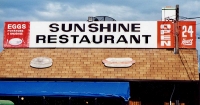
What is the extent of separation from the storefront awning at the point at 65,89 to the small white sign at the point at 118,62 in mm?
1173

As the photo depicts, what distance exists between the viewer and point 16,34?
65.8ft

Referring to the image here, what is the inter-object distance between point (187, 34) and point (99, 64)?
4795 mm

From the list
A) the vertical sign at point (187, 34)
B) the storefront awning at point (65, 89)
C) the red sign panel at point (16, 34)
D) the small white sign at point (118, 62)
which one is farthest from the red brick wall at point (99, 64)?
the storefront awning at point (65, 89)

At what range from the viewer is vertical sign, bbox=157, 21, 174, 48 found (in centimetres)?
1902

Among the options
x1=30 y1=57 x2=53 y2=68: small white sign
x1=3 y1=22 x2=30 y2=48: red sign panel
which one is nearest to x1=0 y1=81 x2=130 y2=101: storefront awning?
x1=30 y1=57 x2=53 y2=68: small white sign

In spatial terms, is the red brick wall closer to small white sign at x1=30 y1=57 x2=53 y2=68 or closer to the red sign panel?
small white sign at x1=30 y1=57 x2=53 y2=68

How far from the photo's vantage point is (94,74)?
58.9 ft

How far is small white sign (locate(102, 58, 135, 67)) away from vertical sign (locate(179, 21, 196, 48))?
2.85 metres

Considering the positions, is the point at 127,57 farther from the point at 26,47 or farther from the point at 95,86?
the point at 26,47

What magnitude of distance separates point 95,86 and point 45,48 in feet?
14.0

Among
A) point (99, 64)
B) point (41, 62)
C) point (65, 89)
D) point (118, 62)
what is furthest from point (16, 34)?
point (118, 62)

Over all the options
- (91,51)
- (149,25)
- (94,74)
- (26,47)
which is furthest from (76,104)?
(149,25)

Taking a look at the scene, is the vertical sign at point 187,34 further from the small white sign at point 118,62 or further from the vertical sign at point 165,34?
the small white sign at point 118,62

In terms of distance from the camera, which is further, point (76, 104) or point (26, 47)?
point (26, 47)
